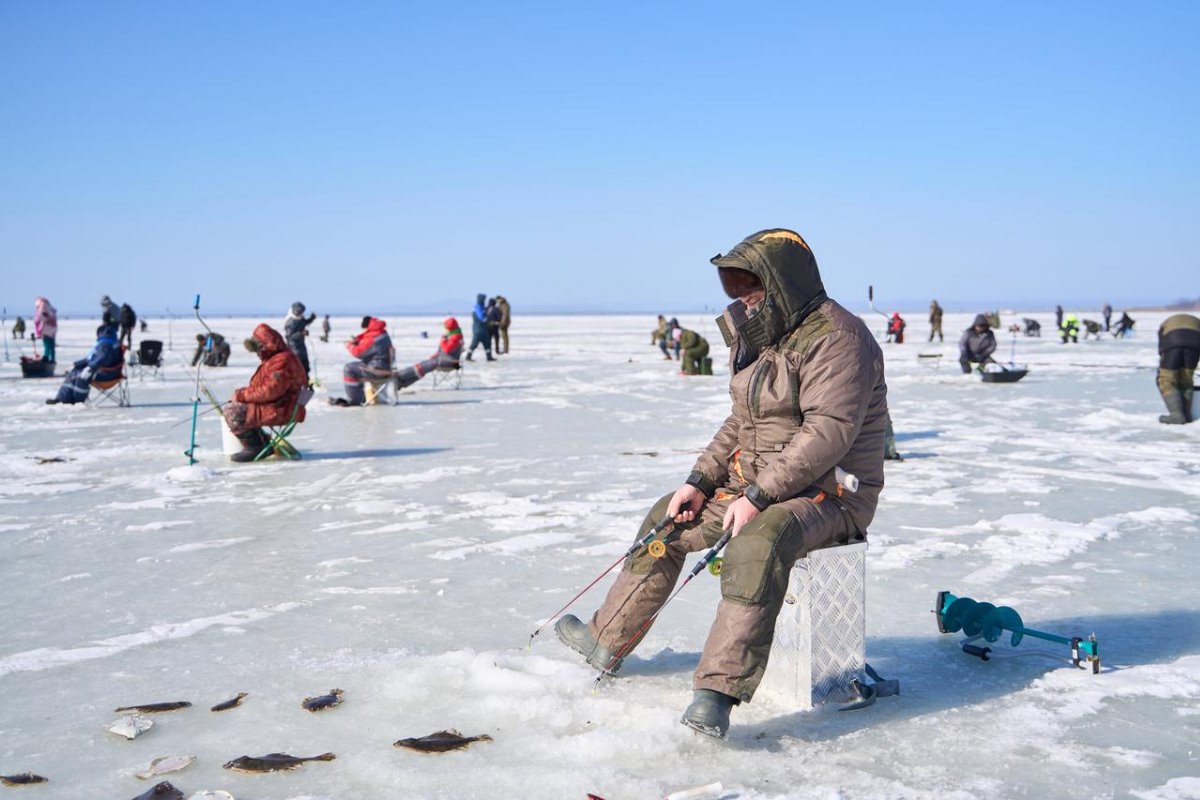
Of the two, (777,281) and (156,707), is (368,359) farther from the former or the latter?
(777,281)

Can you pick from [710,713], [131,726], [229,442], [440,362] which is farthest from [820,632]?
[440,362]

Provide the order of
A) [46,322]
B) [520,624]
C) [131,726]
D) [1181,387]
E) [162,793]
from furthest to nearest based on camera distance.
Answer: [46,322] < [1181,387] < [520,624] < [131,726] < [162,793]

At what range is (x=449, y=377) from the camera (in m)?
20.8

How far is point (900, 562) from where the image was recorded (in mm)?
5695

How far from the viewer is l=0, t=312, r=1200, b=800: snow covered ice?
10.4 ft

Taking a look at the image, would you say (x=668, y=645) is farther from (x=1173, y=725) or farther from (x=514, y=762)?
(x=1173, y=725)

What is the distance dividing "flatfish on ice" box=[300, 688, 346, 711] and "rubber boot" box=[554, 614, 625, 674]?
0.89m

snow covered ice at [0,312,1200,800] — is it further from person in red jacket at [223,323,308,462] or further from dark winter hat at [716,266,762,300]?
dark winter hat at [716,266,762,300]

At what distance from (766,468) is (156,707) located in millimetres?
2332

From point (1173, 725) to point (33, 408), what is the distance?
628 inches

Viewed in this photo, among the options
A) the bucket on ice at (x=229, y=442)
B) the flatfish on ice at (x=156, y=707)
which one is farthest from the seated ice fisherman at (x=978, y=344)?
the flatfish on ice at (x=156, y=707)

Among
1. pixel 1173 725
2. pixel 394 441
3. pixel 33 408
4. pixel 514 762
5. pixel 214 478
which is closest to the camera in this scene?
pixel 514 762

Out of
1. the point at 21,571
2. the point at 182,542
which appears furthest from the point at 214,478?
the point at 21,571

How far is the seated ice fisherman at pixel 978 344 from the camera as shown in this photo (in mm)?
19422
